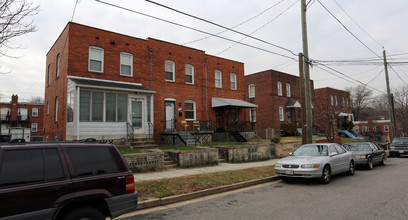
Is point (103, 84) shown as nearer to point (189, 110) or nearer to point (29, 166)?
point (189, 110)

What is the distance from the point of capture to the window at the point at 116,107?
1468 cm

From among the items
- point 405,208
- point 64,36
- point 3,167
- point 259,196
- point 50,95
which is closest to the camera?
point 3,167

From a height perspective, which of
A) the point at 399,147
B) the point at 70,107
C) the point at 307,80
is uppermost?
the point at 307,80

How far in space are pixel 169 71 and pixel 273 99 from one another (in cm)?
1507

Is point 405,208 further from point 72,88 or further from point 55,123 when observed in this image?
point 55,123

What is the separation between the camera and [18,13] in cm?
788

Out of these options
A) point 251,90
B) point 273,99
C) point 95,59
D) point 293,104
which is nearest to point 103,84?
point 95,59

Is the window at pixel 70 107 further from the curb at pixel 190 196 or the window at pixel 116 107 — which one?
the curb at pixel 190 196

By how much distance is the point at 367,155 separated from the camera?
42.2 feet

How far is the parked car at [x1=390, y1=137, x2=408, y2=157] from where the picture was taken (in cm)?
1908

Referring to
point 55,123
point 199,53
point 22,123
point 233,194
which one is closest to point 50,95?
point 55,123

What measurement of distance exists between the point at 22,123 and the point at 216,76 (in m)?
38.5

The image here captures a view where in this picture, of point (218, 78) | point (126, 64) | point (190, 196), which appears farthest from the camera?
point (218, 78)

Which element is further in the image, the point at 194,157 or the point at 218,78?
the point at 218,78
